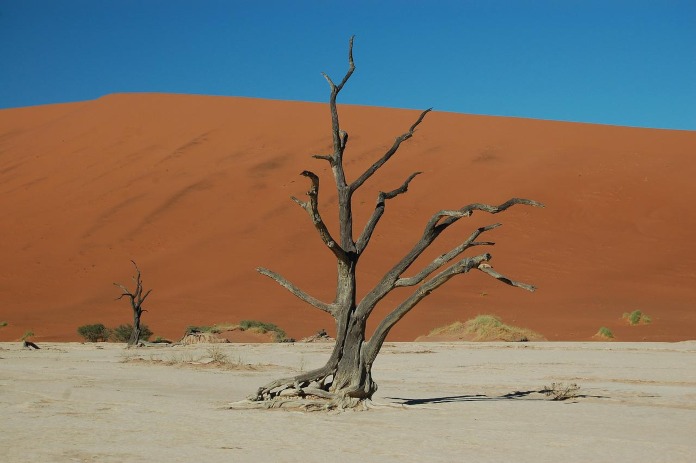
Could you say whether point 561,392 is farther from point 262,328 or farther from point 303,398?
point 262,328

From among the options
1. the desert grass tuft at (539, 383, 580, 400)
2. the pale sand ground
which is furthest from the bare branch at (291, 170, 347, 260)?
the desert grass tuft at (539, 383, 580, 400)

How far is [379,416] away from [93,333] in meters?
21.7

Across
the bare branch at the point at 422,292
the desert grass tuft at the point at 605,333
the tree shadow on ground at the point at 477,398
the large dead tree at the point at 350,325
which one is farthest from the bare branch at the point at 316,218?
the desert grass tuft at the point at 605,333

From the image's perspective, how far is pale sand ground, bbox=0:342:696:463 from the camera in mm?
7125

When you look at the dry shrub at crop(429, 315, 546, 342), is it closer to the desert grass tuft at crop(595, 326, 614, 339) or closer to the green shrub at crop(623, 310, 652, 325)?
the desert grass tuft at crop(595, 326, 614, 339)

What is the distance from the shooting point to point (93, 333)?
1153 inches

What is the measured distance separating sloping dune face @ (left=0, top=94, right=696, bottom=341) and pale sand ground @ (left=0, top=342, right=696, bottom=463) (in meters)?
12.0

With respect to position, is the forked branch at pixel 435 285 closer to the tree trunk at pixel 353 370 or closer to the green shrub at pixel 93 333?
the tree trunk at pixel 353 370

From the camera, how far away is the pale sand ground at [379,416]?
7125mm

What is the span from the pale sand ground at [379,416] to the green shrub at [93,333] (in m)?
11.4

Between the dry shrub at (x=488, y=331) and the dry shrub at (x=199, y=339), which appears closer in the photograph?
the dry shrub at (x=199, y=339)

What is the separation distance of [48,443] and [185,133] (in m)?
52.9

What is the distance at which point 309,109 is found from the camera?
207 feet

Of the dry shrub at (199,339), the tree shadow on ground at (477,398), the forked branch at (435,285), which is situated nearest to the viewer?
the forked branch at (435,285)
